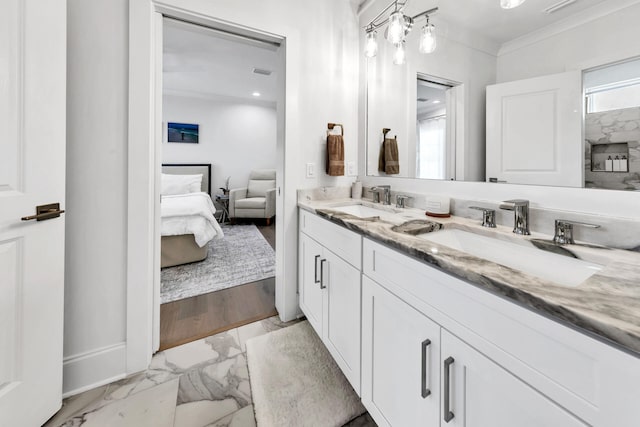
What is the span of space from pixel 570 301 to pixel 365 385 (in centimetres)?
83

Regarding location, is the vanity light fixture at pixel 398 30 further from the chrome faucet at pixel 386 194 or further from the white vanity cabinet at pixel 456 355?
the white vanity cabinet at pixel 456 355

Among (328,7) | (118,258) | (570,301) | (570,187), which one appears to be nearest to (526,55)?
(570,187)

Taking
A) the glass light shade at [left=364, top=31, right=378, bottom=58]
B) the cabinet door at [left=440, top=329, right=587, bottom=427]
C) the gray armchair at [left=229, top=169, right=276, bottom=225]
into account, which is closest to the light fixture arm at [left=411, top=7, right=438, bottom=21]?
the glass light shade at [left=364, top=31, right=378, bottom=58]

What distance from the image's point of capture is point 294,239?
1844 mm

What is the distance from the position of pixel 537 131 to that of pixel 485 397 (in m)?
0.97

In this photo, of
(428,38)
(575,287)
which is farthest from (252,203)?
(575,287)

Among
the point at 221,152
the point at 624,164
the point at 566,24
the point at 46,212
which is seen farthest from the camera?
the point at 221,152

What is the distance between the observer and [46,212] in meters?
1.04

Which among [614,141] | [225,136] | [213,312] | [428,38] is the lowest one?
[213,312]

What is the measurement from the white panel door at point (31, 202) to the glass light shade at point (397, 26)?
156 centimetres

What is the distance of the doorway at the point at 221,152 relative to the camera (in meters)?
1.83

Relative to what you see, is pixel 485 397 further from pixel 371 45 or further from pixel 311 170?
pixel 371 45

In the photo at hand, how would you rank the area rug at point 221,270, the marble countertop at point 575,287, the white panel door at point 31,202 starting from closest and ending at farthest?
the marble countertop at point 575,287, the white panel door at point 31,202, the area rug at point 221,270

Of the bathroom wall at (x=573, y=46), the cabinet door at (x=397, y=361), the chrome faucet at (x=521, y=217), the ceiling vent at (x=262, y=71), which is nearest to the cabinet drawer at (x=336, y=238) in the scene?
the cabinet door at (x=397, y=361)
